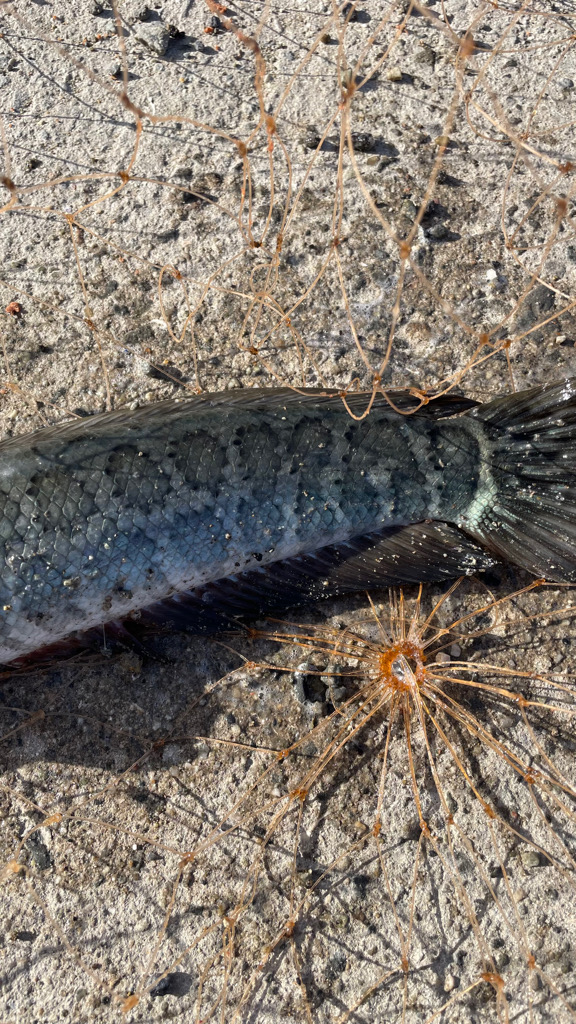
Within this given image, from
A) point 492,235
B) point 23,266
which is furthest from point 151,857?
point 492,235

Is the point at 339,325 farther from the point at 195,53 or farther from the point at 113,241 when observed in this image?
the point at 195,53

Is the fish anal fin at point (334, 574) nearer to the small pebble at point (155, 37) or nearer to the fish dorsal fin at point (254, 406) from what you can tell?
the fish dorsal fin at point (254, 406)

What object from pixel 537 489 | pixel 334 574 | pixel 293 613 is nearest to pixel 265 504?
pixel 334 574

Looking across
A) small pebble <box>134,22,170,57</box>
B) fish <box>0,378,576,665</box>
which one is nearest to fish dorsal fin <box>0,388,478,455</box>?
fish <box>0,378,576,665</box>

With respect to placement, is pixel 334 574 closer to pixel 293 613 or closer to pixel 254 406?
pixel 293 613

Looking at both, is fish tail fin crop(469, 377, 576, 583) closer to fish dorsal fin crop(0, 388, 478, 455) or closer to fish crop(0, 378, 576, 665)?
fish crop(0, 378, 576, 665)

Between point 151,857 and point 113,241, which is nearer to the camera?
point 151,857

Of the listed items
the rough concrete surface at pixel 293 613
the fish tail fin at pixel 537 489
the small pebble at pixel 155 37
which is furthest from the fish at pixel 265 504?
the small pebble at pixel 155 37
